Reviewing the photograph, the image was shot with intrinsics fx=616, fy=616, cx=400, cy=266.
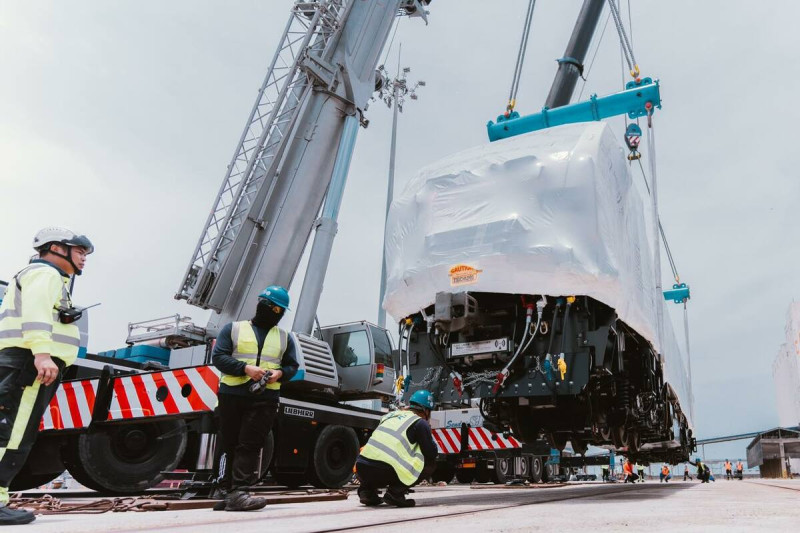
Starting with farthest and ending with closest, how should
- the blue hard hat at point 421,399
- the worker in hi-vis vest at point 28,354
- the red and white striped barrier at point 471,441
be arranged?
the red and white striped barrier at point 471,441
the blue hard hat at point 421,399
the worker in hi-vis vest at point 28,354

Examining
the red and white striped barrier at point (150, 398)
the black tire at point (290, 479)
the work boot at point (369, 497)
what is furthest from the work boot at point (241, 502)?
the black tire at point (290, 479)

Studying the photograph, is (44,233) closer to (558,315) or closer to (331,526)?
(331,526)

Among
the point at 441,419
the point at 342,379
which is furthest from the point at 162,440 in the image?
the point at 441,419

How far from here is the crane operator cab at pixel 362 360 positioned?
8680 millimetres

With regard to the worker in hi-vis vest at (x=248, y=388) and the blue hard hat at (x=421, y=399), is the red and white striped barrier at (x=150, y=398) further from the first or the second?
the blue hard hat at (x=421, y=399)

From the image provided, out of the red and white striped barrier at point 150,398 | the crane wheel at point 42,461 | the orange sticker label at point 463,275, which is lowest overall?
the crane wheel at point 42,461

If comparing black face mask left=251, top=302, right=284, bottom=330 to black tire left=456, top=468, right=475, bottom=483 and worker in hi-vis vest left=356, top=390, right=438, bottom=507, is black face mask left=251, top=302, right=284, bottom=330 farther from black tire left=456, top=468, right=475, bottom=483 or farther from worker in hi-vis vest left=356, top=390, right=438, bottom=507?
black tire left=456, top=468, right=475, bottom=483

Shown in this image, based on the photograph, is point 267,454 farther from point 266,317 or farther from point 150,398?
point 266,317

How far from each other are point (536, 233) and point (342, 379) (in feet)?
14.9

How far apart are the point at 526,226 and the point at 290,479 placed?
449cm

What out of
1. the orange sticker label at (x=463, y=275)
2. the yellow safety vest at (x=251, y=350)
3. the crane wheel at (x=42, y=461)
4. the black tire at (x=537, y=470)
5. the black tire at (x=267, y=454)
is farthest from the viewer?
the black tire at (x=537, y=470)

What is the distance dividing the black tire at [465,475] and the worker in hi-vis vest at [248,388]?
392 inches

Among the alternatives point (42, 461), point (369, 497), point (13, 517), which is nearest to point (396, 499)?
point (369, 497)

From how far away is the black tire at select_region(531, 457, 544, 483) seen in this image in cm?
1455
